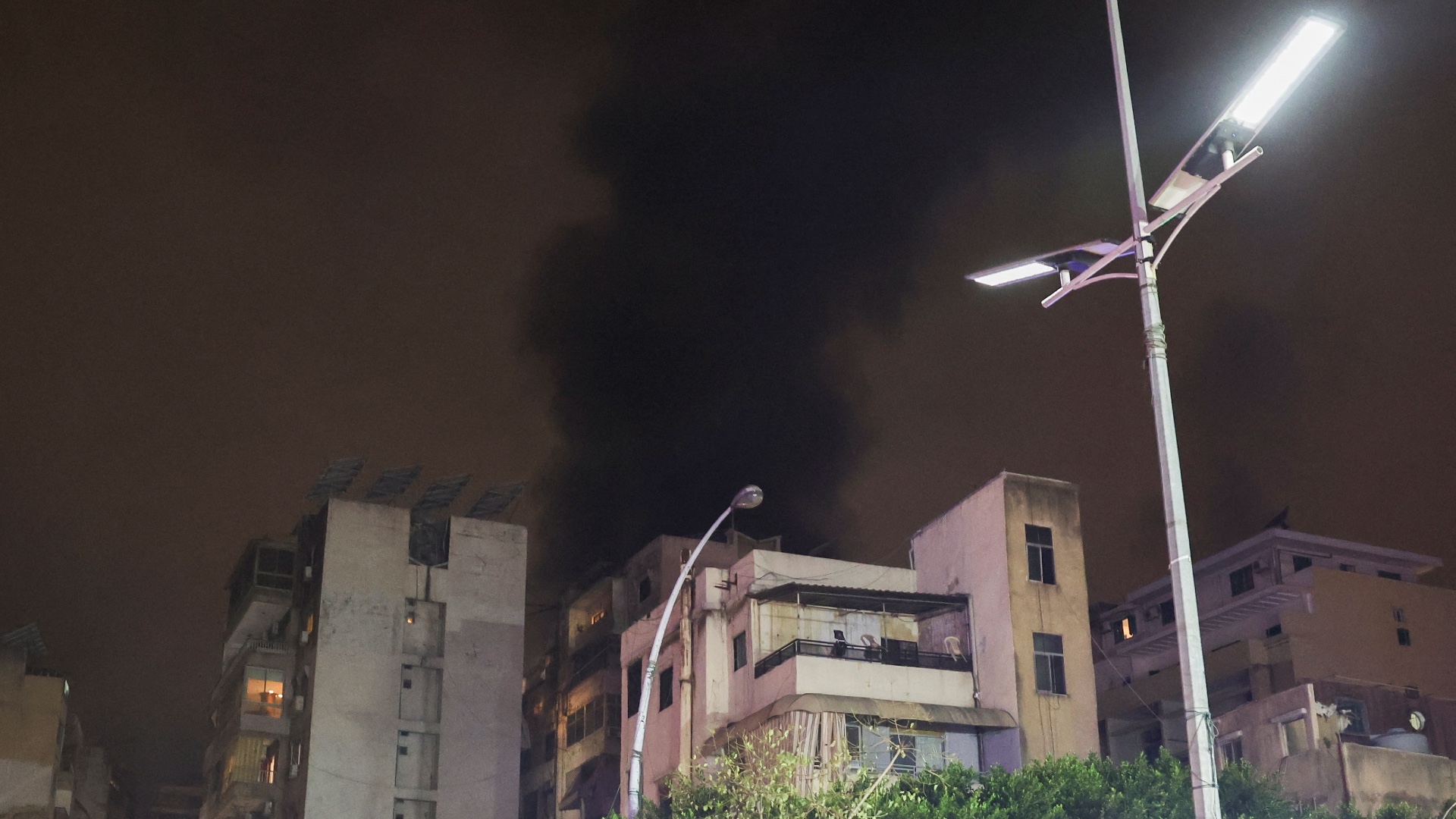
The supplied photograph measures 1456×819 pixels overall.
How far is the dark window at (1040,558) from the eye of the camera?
4591 centimetres

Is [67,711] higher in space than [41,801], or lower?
higher

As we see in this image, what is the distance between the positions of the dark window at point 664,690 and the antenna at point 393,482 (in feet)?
101

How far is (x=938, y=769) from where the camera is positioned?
43.2 meters

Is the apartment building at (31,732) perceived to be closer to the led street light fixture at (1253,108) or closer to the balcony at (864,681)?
the balcony at (864,681)

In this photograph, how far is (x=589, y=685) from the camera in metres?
70.9

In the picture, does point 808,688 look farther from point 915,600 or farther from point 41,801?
point 41,801

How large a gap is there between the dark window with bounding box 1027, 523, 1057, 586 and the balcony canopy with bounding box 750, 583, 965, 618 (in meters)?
2.47

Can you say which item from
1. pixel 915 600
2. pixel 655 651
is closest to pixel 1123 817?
pixel 655 651

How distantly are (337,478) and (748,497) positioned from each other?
53.0 m

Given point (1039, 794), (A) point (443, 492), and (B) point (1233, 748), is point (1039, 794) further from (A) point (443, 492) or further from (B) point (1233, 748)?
(A) point (443, 492)

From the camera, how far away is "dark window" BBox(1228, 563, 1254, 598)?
2630 inches

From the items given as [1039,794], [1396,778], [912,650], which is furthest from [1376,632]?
[1039,794]

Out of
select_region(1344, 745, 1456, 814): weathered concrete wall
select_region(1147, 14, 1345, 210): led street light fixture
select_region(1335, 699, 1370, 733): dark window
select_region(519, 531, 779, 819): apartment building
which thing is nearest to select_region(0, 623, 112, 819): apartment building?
select_region(519, 531, 779, 819): apartment building

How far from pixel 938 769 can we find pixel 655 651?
17086 mm
